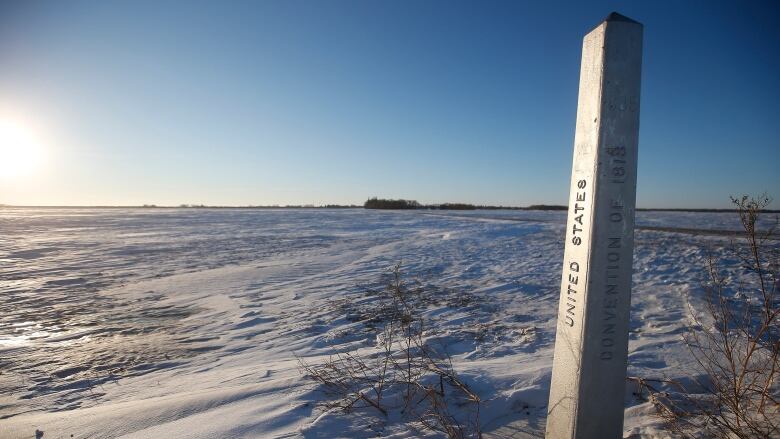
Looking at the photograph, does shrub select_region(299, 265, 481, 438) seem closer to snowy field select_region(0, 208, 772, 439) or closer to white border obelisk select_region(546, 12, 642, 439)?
snowy field select_region(0, 208, 772, 439)

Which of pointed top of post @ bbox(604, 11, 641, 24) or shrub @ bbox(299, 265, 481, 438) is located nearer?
pointed top of post @ bbox(604, 11, 641, 24)

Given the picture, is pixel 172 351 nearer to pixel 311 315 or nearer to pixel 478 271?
pixel 311 315

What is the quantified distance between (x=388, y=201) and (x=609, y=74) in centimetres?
6699

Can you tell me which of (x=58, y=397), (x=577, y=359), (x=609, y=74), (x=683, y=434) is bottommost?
(x=58, y=397)

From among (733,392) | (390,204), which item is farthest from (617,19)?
(390,204)

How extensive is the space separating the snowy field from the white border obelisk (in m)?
0.89

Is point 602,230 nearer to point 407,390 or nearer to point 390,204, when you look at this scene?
point 407,390

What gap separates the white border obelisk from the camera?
1.71m

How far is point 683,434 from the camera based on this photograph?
2.16m

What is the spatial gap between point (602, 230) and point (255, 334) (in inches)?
181

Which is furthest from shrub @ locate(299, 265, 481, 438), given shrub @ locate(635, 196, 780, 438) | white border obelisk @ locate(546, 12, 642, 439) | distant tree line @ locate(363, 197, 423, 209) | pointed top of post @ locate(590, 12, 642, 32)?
distant tree line @ locate(363, 197, 423, 209)

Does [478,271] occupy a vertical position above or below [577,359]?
below

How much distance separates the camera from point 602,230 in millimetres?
1749

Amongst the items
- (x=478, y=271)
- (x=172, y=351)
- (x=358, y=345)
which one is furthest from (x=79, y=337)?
(x=478, y=271)
